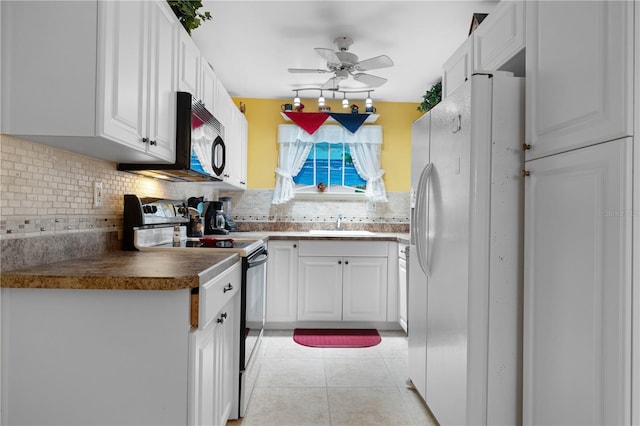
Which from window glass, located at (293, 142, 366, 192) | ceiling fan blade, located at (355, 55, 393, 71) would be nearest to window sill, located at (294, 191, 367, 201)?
window glass, located at (293, 142, 366, 192)

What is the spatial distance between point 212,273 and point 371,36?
2.19 meters

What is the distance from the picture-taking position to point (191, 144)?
6.68 feet

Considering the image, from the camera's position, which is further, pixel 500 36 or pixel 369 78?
pixel 369 78

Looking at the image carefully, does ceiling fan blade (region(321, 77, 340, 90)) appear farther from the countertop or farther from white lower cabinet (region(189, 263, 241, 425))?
the countertop

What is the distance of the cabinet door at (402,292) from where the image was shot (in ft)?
10.9

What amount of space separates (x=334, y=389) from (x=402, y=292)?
1.27 m

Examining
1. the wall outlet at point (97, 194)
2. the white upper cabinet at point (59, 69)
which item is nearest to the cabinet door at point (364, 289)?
the wall outlet at point (97, 194)

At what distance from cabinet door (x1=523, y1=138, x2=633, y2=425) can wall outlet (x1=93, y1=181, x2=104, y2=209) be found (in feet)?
6.17

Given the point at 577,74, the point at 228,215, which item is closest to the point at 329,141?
the point at 228,215

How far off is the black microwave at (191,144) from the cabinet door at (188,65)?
0.11 m

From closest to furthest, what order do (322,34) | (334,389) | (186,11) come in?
(186,11), (334,389), (322,34)

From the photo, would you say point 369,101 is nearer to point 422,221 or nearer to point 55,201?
point 422,221

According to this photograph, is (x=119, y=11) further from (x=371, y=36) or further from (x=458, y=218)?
(x=371, y=36)

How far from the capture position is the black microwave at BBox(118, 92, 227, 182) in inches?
78.2
